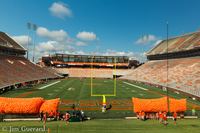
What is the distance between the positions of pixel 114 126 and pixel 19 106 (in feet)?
30.0

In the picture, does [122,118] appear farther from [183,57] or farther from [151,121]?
[183,57]

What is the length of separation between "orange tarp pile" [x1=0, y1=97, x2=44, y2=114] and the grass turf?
1253mm

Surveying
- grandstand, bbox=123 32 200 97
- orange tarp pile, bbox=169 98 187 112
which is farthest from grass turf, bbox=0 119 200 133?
grandstand, bbox=123 32 200 97

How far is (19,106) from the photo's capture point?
2236 cm

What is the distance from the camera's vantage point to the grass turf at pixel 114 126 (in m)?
19.1

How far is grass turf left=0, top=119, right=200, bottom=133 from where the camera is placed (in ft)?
62.8

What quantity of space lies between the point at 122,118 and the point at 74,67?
9497cm

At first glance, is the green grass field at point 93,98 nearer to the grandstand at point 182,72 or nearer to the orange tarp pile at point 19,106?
the grandstand at point 182,72

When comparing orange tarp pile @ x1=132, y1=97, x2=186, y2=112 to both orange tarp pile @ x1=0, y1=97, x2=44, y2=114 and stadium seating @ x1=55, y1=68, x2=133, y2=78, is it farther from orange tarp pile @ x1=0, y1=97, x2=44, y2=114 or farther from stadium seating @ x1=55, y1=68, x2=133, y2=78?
stadium seating @ x1=55, y1=68, x2=133, y2=78

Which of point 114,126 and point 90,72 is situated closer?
point 114,126

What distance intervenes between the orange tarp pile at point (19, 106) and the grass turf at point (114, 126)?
1253mm

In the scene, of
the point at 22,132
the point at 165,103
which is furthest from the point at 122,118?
the point at 22,132

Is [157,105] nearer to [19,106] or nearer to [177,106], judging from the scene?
[177,106]

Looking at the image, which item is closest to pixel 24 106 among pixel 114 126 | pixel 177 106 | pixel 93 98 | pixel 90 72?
pixel 114 126
